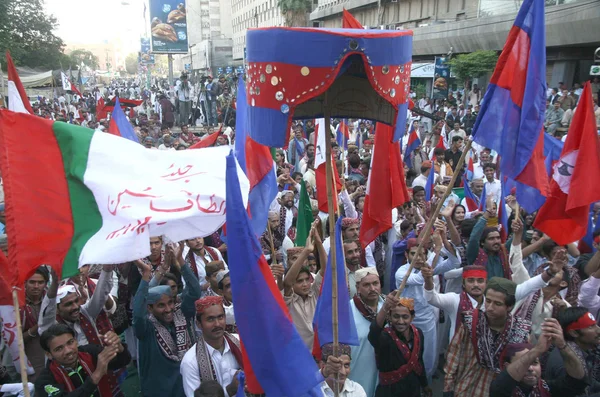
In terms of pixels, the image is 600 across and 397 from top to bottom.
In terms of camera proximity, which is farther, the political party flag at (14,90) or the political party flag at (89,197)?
the political party flag at (14,90)

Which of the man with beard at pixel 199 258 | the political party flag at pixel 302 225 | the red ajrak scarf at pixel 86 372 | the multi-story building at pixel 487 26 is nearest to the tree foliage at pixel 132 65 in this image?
the multi-story building at pixel 487 26

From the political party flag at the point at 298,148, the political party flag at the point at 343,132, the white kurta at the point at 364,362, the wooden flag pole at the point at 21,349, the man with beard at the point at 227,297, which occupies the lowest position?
the white kurta at the point at 364,362

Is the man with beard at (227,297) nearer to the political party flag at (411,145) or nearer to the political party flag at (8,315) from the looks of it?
the political party flag at (8,315)

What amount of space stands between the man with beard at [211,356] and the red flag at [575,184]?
2856mm

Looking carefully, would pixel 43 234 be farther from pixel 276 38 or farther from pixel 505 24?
pixel 505 24

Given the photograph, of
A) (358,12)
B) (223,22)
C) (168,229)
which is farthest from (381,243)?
(223,22)

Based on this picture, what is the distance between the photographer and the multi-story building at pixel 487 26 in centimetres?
1909

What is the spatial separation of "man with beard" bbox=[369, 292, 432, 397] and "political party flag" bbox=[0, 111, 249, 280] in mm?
1445

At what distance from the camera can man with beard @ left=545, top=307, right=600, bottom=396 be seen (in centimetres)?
342

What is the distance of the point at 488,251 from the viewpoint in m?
4.96

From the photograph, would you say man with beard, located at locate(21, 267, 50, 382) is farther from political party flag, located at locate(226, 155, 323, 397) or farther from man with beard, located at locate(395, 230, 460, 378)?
man with beard, located at locate(395, 230, 460, 378)

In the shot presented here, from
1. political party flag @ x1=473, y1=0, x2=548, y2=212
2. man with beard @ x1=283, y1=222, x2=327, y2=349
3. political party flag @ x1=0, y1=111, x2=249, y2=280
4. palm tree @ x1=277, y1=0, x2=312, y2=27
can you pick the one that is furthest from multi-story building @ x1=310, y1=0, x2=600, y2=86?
political party flag @ x1=0, y1=111, x2=249, y2=280

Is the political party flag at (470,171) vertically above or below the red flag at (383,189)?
below

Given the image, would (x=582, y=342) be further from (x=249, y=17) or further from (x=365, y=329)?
(x=249, y=17)
